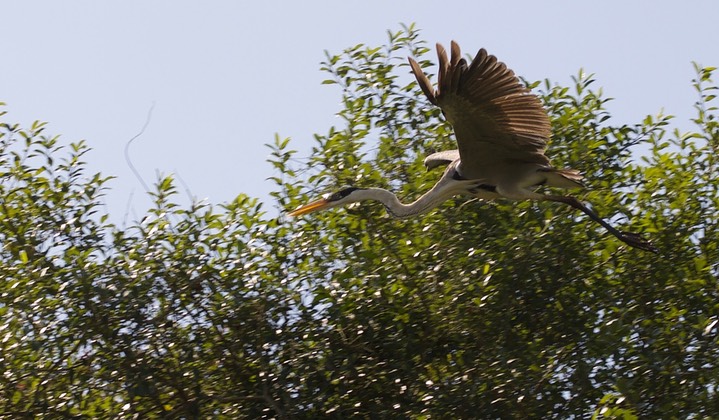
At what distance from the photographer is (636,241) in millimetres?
5805

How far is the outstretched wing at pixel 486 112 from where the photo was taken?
19.9 feet

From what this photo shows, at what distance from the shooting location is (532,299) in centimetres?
570

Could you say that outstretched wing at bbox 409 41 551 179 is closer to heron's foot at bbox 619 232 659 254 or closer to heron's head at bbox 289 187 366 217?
heron's head at bbox 289 187 366 217

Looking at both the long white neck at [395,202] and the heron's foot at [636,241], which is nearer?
the heron's foot at [636,241]

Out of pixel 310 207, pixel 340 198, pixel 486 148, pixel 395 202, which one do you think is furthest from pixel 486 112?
pixel 310 207

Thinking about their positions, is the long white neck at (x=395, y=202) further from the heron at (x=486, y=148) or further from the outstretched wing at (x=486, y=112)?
the outstretched wing at (x=486, y=112)

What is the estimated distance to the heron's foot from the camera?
19.0 feet

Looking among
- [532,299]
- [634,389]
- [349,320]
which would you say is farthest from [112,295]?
[634,389]

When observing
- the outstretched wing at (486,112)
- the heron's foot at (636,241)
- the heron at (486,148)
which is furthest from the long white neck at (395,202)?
the heron's foot at (636,241)

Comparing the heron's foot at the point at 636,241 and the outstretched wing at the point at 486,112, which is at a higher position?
the outstretched wing at the point at 486,112

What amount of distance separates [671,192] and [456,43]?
1274 millimetres

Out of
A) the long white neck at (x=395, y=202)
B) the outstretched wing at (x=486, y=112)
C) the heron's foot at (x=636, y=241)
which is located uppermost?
the outstretched wing at (x=486, y=112)

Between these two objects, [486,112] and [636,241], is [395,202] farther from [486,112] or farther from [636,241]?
[636,241]

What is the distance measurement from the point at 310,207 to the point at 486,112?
1.02 metres
